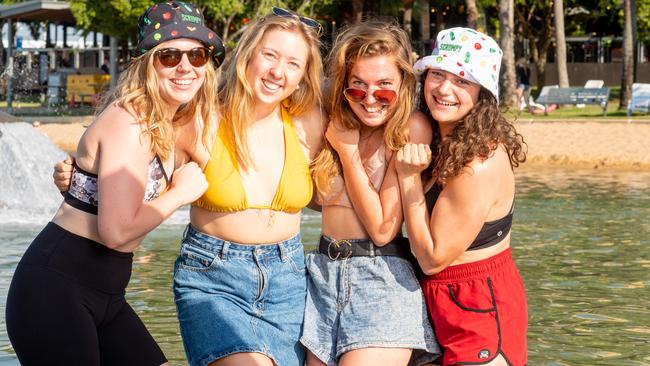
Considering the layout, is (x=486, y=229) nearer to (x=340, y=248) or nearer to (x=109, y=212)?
(x=340, y=248)

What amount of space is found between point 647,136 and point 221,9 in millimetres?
14974

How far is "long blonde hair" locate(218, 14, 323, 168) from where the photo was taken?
15.5ft

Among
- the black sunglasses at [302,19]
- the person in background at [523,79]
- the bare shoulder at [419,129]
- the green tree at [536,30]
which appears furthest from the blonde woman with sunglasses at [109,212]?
the green tree at [536,30]

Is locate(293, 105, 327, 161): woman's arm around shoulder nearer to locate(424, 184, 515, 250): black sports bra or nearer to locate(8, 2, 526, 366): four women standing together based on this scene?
locate(8, 2, 526, 366): four women standing together

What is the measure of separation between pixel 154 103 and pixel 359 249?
1037 millimetres

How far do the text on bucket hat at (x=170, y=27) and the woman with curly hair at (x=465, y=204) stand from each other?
2.97 feet

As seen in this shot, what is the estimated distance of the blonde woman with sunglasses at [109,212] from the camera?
420cm

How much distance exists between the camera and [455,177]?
4668 mm

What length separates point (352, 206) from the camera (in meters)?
4.81

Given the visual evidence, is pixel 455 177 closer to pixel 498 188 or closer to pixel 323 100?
pixel 498 188

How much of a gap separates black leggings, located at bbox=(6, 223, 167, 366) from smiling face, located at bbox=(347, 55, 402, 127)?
1.14 meters

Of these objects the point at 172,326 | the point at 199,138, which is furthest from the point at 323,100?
the point at 172,326

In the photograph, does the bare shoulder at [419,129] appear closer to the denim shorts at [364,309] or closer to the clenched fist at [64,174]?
the denim shorts at [364,309]

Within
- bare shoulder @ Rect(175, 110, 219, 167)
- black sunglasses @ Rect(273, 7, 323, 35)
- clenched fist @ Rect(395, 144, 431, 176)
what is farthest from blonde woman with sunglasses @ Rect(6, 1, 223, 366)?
clenched fist @ Rect(395, 144, 431, 176)
